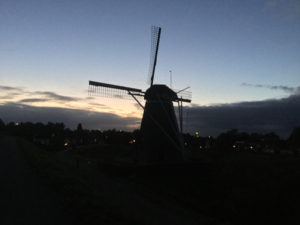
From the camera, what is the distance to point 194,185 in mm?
15766

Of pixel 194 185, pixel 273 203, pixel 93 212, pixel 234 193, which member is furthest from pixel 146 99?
pixel 93 212

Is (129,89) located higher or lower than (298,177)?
higher

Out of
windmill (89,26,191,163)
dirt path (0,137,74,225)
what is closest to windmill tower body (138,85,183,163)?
windmill (89,26,191,163)

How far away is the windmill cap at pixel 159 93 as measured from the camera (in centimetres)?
2184

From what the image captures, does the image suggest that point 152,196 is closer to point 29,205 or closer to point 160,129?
point 29,205

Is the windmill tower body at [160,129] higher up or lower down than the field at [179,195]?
higher up

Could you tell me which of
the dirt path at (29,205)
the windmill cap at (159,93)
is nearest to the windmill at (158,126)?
the windmill cap at (159,93)

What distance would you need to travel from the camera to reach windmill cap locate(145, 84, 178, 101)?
71.7 feet

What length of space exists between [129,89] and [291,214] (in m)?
15.8

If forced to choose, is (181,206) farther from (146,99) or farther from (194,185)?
(146,99)

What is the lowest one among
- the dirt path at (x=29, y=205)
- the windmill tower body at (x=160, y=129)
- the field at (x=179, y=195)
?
the field at (x=179, y=195)

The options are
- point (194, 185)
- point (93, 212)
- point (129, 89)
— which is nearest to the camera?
point (93, 212)

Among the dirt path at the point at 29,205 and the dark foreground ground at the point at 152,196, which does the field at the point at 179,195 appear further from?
the dirt path at the point at 29,205

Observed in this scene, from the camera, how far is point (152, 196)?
43.4 ft
